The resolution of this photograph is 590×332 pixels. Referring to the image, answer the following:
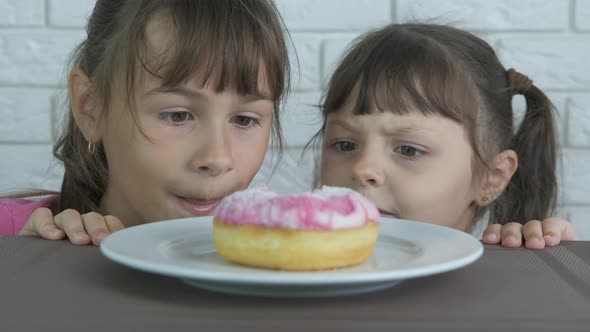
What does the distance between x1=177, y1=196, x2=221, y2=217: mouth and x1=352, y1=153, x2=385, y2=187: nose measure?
0.25m

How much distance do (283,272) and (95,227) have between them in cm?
41

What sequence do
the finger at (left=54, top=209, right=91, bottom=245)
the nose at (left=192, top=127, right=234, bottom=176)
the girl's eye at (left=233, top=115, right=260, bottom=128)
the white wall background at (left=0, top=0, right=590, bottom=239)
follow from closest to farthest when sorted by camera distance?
the finger at (left=54, top=209, right=91, bottom=245)
the nose at (left=192, top=127, right=234, bottom=176)
the girl's eye at (left=233, top=115, right=260, bottom=128)
the white wall background at (left=0, top=0, right=590, bottom=239)

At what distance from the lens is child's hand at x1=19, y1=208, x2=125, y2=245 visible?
2.99ft

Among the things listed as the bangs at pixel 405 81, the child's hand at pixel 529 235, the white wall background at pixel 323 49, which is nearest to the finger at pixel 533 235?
the child's hand at pixel 529 235

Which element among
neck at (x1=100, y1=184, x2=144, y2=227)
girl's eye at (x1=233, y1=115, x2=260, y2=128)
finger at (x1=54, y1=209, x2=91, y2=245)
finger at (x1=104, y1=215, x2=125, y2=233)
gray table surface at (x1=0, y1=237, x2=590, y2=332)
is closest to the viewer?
gray table surface at (x1=0, y1=237, x2=590, y2=332)

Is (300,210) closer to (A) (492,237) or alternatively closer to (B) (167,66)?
(A) (492,237)

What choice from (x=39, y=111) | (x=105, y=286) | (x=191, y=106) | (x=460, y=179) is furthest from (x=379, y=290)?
(x=39, y=111)

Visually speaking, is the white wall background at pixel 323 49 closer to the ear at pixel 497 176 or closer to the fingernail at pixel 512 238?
the ear at pixel 497 176

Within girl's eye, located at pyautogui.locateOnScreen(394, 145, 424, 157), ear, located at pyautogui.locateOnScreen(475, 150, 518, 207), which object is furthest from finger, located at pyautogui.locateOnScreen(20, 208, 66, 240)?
ear, located at pyautogui.locateOnScreen(475, 150, 518, 207)

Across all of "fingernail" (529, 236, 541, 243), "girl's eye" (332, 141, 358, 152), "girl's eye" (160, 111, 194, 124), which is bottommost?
"girl's eye" (332, 141, 358, 152)

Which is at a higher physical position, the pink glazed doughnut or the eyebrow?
the pink glazed doughnut

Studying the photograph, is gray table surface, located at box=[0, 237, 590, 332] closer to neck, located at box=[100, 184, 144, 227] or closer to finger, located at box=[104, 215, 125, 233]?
finger, located at box=[104, 215, 125, 233]

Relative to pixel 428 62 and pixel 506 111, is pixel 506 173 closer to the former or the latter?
pixel 506 111

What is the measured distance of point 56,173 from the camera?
1968 millimetres
